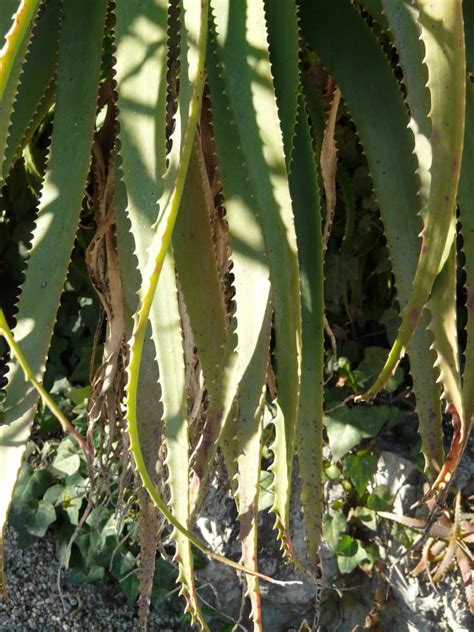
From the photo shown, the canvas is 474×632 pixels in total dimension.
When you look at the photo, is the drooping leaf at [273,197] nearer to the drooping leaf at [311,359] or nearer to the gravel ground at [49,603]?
the drooping leaf at [311,359]

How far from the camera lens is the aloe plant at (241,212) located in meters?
0.71

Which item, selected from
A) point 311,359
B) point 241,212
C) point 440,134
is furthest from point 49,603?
point 440,134

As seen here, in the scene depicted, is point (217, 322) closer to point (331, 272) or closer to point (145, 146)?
point (145, 146)

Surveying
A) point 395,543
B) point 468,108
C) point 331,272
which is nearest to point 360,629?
point 395,543

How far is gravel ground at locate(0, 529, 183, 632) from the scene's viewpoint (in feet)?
5.06

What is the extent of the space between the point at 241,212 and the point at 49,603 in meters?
1.05

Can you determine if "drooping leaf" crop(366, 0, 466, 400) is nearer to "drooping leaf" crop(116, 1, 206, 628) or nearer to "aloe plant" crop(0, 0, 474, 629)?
"aloe plant" crop(0, 0, 474, 629)

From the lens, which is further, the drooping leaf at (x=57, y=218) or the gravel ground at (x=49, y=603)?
the gravel ground at (x=49, y=603)

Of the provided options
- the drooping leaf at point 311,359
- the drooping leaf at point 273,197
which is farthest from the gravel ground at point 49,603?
the drooping leaf at point 273,197

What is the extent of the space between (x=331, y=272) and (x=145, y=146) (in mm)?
720

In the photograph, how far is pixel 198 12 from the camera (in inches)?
29.3

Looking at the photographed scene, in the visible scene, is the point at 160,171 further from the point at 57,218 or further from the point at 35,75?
the point at 35,75

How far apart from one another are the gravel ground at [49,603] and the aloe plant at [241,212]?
0.70 m

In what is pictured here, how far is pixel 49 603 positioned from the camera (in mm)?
1562
